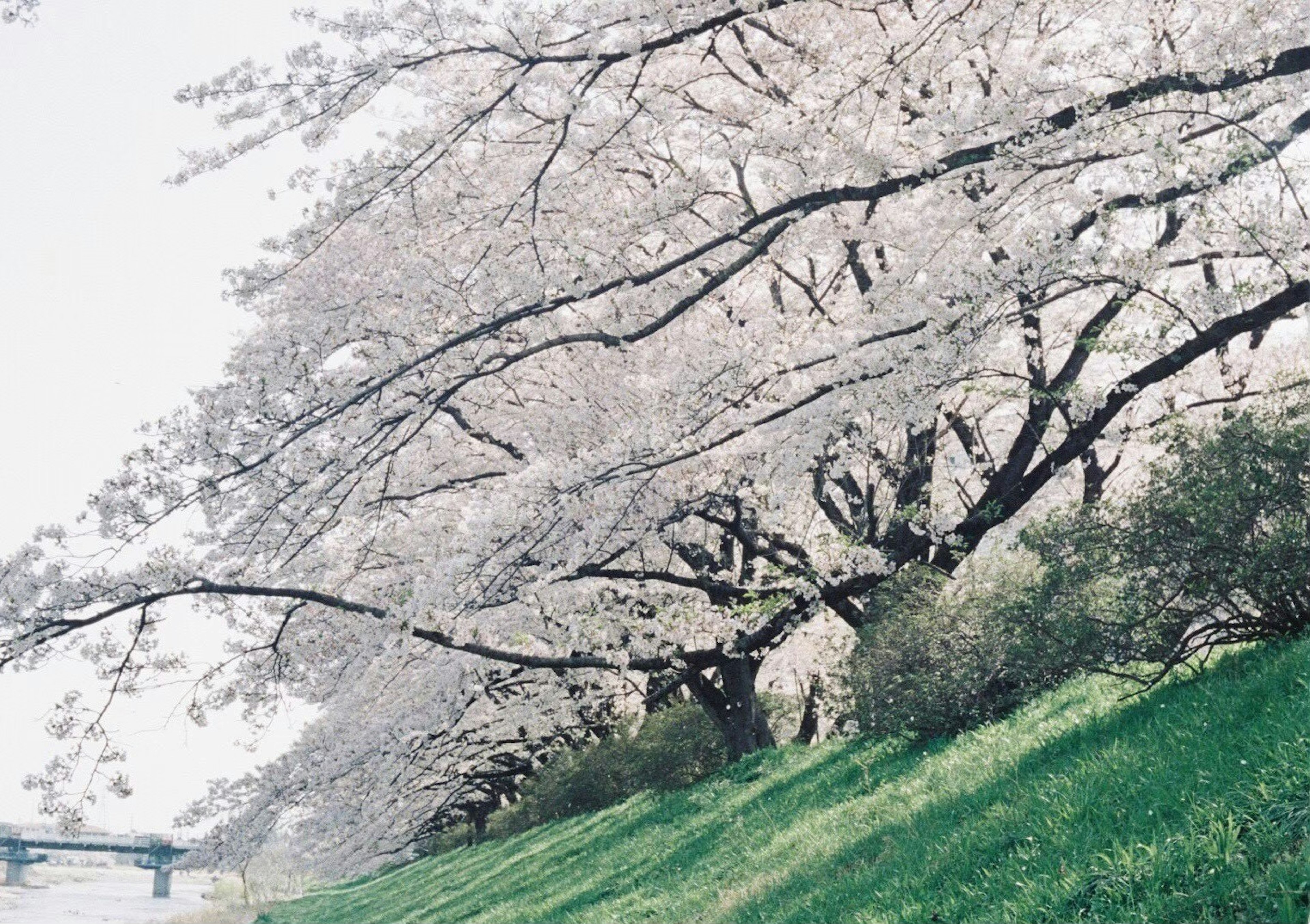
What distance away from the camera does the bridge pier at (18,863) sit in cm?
8406

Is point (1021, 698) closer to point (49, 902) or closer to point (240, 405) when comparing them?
point (240, 405)

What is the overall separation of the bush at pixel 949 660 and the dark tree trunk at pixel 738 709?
546 cm

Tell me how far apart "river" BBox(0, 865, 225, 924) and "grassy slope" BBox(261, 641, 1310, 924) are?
83.1 ft

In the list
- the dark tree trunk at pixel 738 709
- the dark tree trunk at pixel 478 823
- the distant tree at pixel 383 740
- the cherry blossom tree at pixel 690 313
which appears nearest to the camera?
the cherry blossom tree at pixel 690 313

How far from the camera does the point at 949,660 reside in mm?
9492

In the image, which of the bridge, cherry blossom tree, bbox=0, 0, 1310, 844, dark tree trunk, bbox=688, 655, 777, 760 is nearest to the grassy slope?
cherry blossom tree, bbox=0, 0, 1310, 844

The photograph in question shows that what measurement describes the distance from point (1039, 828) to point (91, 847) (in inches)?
3800

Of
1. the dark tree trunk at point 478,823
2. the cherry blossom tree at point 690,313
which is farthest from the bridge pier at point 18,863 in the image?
the cherry blossom tree at point 690,313

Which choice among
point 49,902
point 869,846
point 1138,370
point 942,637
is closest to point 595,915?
point 869,846

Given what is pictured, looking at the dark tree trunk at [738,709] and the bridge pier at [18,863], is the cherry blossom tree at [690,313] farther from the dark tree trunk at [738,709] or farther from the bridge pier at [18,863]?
the bridge pier at [18,863]

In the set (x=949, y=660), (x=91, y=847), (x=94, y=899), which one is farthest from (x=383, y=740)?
(x=91, y=847)

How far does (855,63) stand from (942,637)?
543 centimetres

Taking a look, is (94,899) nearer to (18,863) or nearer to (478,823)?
(18,863)

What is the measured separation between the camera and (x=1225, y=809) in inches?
172
